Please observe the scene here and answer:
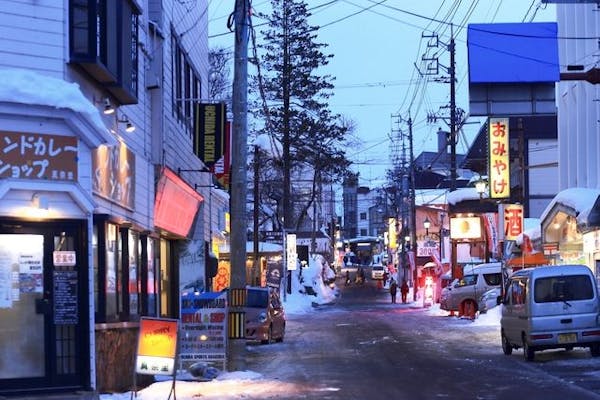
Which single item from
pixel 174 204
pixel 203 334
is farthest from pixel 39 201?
pixel 174 204

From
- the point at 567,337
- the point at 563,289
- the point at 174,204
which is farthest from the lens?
the point at 174,204

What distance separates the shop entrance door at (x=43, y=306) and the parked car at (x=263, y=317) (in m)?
12.7

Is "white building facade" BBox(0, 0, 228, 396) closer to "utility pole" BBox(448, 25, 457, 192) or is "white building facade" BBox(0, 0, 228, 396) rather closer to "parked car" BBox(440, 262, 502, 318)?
"parked car" BBox(440, 262, 502, 318)

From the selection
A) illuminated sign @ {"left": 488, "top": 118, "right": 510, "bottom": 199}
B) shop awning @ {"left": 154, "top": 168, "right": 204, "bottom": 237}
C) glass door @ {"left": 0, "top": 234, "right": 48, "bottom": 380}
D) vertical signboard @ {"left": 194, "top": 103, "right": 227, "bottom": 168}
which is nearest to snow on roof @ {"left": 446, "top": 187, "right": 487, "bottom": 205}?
illuminated sign @ {"left": 488, "top": 118, "right": 510, "bottom": 199}

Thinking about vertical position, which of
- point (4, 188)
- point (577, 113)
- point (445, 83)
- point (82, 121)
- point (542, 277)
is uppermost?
point (445, 83)

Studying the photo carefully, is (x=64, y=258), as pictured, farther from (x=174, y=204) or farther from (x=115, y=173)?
(x=174, y=204)

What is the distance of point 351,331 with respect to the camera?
30297 millimetres

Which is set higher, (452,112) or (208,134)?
(452,112)

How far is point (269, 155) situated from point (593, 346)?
43.3 m

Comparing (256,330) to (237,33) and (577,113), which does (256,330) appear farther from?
(577,113)

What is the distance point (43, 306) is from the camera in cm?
1211

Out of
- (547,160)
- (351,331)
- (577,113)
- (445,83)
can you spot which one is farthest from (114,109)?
(547,160)

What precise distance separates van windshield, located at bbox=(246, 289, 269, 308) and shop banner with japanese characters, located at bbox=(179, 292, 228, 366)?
28.1ft

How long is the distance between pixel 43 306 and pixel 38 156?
2.16 m
